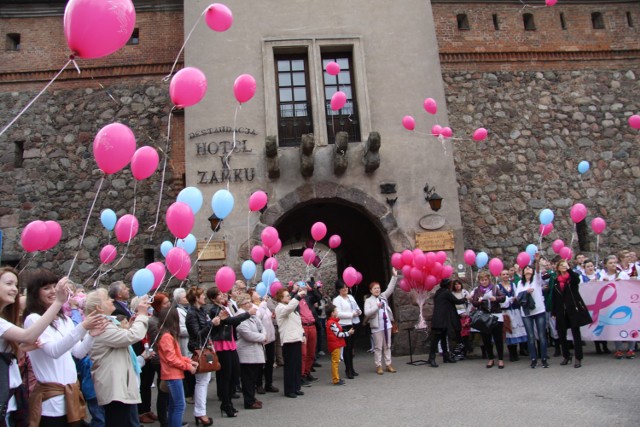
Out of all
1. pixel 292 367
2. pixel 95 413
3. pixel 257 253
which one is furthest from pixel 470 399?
pixel 257 253

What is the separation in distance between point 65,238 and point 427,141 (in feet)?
28.5

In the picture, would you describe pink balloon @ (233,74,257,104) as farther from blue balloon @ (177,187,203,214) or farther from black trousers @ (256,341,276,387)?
black trousers @ (256,341,276,387)

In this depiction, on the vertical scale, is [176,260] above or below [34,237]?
below

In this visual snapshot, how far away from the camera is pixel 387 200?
10844 millimetres

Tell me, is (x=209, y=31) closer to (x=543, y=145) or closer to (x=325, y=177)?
(x=325, y=177)

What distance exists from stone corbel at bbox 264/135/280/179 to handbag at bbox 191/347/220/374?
17.4ft

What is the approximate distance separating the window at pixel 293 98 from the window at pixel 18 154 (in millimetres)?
6654

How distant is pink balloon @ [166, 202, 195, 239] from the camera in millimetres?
5820

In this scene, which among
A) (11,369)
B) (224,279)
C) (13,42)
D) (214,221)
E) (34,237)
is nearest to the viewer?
(11,369)

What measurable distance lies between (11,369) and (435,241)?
8750mm

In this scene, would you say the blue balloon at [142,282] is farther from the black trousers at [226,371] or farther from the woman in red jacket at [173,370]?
the black trousers at [226,371]

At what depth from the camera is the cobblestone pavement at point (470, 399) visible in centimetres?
537

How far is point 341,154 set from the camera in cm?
1059

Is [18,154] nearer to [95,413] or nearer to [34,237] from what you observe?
[34,237]
